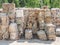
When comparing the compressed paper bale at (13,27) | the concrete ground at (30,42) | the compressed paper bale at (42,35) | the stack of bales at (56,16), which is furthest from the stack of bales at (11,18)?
the stack of bales at (56,16)

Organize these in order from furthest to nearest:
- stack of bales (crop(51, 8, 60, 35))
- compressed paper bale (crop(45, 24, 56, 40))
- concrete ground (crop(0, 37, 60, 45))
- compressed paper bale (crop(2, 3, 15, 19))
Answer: stack of bales (crop(51, 8, 60, 35))
compressed paper bale (crop(2, 3, 15, 19))
compressed paper bale (crop(45, 24, 56, 40))
concrete ground (crop(0, 37, 60, 45))

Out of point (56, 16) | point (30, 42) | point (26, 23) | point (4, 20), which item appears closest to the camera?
A: point (30, 42)

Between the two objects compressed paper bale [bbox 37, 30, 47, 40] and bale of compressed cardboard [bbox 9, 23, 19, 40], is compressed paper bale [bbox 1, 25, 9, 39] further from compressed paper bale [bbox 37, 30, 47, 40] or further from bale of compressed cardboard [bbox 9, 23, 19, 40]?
compressed paper bale [bbox 37, 30, 47, 40]

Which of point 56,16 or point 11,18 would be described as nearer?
point 11,18

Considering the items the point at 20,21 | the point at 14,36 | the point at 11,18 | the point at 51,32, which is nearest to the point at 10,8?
the point at 11,18

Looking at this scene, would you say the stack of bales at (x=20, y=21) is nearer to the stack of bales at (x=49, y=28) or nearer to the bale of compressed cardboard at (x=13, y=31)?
the bale of compressed cardboard at (x=13, y=31)

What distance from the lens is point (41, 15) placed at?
159 inches

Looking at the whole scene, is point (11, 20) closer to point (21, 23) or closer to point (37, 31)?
point (21, 23)

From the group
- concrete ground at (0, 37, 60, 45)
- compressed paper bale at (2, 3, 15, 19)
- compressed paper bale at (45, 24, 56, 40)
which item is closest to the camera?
concrete ground at (0, 37, 60, 45)

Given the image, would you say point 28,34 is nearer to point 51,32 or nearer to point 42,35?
point 42,35

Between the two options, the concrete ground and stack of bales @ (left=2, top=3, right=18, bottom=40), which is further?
stack of bales @ (left=2, top=3, right=18, bottom=40)

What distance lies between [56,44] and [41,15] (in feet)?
2.45

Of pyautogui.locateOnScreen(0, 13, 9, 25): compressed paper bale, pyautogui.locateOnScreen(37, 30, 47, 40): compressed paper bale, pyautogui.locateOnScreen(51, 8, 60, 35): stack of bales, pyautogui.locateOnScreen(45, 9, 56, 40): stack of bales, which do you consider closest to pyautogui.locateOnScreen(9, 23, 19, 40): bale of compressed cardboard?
pyautogui.locateOnScreen(0, 13, 9, 25): compressed paper bale

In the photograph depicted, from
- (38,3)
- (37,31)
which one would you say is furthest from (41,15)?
(38,3)
